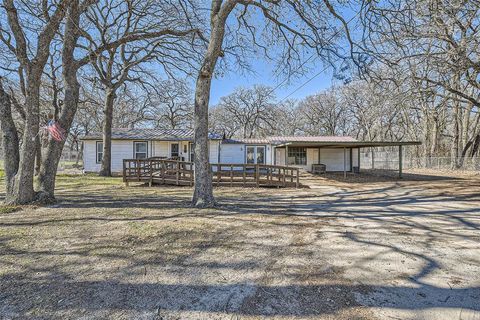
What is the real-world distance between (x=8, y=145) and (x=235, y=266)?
6654 millimetres

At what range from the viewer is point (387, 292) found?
258cm

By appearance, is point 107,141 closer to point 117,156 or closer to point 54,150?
point 117,156

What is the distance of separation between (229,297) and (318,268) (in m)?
1.21

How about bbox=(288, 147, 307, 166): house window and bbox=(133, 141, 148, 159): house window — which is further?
bbox=(288, 147, 307, 166): house window

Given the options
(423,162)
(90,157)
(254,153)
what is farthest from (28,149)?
(423,162)

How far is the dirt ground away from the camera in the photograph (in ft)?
7.59

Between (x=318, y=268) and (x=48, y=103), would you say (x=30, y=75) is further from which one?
(x=48, y=103)

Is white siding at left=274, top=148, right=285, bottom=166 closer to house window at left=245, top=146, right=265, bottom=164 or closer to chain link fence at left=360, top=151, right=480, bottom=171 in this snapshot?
house window at left=245, top=146, right=265, bottom=164

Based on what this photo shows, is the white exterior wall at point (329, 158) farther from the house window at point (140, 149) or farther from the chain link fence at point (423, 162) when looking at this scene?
the house window at point (140, 149)

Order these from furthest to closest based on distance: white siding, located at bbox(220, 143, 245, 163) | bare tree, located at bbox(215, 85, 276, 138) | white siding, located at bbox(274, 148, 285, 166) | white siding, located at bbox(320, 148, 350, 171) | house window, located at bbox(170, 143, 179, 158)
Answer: bare tree, located at bbox(215, 85, 276, 138), white siding, located at bbox(274, 148, 285, 166), white siding, located at bbox(320, 148, 350, 171), white siding, located at bbox(220, 143, 245, 163), house window, located at bbox(170, 143, 179, 158)

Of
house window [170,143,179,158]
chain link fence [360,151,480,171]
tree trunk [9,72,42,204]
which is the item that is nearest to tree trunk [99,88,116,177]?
house window [170,143,179,158]

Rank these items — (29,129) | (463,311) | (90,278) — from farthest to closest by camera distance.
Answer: (29,129) < (90,278) < (463,311)

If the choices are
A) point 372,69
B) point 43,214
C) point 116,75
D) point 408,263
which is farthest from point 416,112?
point 43,214

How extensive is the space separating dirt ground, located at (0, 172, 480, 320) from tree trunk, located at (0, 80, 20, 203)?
1.24 m
